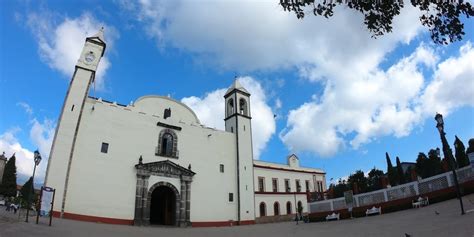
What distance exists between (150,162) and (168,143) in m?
2.33

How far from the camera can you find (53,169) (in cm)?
1794

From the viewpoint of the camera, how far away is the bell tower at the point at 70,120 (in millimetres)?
17859

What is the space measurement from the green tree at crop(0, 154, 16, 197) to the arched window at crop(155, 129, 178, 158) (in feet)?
97.9

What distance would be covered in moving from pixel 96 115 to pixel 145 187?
5.63 m

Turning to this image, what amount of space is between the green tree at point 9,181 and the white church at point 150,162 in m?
27.9

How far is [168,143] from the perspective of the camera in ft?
79.4

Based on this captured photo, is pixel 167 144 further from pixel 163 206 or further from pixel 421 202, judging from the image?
pixel 421 202

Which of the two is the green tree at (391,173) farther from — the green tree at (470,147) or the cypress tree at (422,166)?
the green tree at (470,147)

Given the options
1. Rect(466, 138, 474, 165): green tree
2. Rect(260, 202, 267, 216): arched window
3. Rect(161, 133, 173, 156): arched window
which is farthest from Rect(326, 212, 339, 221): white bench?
Rect(466, 138, 474, 165): green tree

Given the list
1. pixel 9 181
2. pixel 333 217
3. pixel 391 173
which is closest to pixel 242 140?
pixel 333 217

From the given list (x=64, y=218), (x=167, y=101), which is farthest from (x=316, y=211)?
(x=64, y=218)

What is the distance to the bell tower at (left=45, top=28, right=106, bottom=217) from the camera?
17.9 m

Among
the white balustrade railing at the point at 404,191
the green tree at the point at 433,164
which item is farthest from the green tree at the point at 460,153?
the white balustrade railing at the point at 404,191

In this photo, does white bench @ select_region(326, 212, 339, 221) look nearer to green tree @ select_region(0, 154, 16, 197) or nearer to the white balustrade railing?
the white balustrade railing
